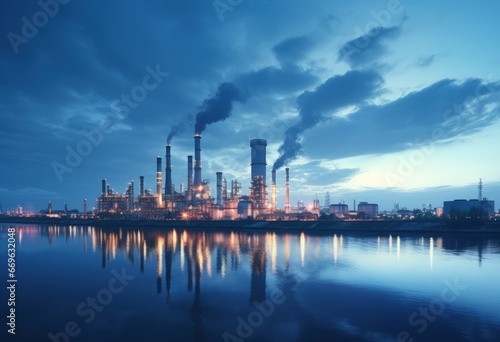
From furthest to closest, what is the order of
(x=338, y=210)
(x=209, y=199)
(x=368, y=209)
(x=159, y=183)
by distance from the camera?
1. (x=368, y=209)
2. (x=338, y=210)
3. (x=159, y=183)
4. (x=209, y=199)

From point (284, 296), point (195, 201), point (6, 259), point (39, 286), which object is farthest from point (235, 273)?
point (195, 201)

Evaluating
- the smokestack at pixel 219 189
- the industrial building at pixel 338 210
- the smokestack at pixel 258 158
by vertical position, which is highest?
the smokestack at pixel 258 158

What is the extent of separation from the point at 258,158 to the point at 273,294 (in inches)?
3499

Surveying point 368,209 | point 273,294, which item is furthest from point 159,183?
point 273,294

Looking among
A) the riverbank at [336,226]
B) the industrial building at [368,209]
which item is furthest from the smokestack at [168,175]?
the industrial building at [368,209]

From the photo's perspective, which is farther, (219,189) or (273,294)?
(219,189)

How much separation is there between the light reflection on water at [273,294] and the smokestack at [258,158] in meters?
69.9

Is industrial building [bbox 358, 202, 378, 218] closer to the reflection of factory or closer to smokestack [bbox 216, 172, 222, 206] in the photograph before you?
the reflection of factory

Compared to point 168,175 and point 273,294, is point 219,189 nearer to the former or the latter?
point 168,175

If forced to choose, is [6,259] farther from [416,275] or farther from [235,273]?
[416,275]

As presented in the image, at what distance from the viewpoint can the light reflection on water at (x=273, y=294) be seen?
51.1 feet

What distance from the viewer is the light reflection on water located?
15.6 metres

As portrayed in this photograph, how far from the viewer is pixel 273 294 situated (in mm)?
22453

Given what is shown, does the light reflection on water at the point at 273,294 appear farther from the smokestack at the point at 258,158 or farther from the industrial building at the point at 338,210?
the industrial building at the point at 338,210
